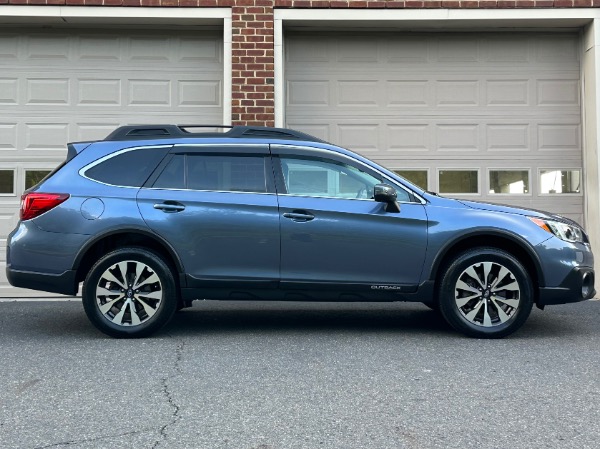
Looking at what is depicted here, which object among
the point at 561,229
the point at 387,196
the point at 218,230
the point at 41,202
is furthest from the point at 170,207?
the point at 561,229

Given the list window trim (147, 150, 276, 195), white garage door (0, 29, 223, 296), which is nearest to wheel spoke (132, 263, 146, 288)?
window trim (147, 150, 276, 195)

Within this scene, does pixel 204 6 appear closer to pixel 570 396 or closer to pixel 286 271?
pixel 286 271

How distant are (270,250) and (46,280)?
1.90m

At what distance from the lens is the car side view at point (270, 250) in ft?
20.4

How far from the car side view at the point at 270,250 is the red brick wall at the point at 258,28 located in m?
4.04

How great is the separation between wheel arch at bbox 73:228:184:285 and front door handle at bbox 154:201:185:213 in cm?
23

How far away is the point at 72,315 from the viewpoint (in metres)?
7.78

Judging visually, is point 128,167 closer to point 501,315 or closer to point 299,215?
point 299,215

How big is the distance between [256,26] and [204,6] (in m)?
0.76

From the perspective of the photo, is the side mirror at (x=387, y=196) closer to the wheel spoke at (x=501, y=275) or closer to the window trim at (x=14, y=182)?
the wheel spoke at (x=501, y=275)

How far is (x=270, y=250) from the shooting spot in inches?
247

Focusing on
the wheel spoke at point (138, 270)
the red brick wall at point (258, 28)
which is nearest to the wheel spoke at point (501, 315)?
the wheel spoke at point (138, 270)

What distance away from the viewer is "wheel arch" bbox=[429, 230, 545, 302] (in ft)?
20.7

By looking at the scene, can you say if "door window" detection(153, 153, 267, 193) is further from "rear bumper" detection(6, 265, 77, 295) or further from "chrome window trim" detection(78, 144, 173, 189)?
"rear bumper" detection(6, 265, 77, 295)
